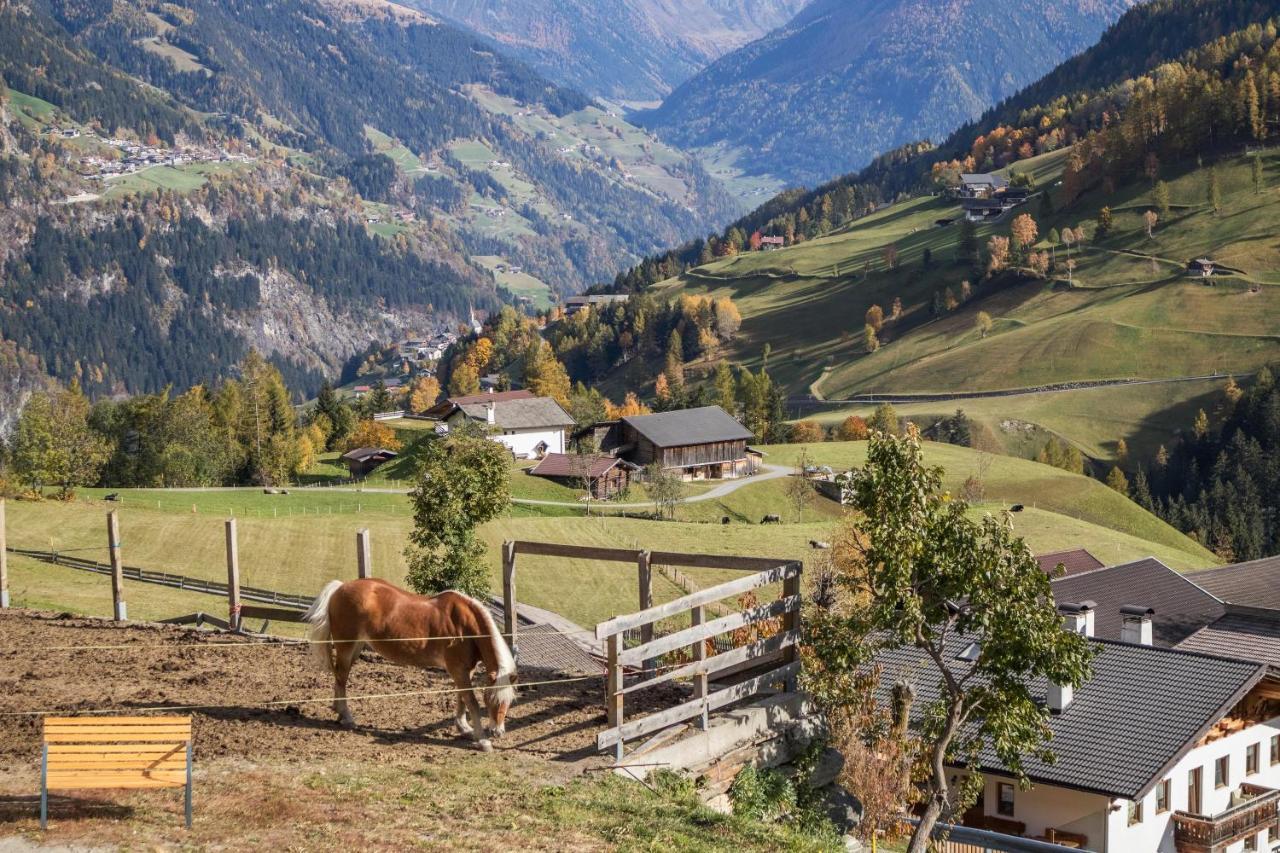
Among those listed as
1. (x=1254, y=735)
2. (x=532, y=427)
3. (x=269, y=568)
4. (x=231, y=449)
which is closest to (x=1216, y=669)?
(x=1254, y=735)

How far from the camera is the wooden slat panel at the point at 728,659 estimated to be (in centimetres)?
1628

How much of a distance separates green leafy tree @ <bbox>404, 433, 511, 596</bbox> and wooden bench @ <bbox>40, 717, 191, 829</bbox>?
56.9 feet

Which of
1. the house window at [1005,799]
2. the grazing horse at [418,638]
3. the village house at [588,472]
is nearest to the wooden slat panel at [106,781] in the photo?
the grazing horse at [418,638]

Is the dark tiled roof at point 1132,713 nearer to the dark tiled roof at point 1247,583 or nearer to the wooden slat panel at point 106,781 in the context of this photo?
the wooden slat panel at point 106,781

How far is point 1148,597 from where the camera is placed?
5053cm

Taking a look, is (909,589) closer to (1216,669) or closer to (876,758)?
(876,758)

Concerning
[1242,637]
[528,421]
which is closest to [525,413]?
[528,421]

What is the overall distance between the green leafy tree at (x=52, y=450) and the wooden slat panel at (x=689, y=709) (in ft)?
232

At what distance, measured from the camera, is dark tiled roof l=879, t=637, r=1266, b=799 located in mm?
30234

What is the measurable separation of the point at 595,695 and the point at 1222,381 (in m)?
167

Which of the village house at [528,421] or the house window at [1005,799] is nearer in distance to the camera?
the house window at [1005,799]

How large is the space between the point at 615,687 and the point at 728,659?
2.16m

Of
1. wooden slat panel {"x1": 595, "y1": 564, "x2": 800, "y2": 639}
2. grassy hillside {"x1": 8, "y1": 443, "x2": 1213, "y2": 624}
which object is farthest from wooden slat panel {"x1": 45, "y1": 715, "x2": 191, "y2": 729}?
grassy hillside {"x1": 8, "y1": 443, "x2": 1213, "y2": 624}

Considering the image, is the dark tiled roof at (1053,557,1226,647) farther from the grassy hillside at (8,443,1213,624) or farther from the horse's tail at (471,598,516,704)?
the horse's tail at (471,598,516,704)
